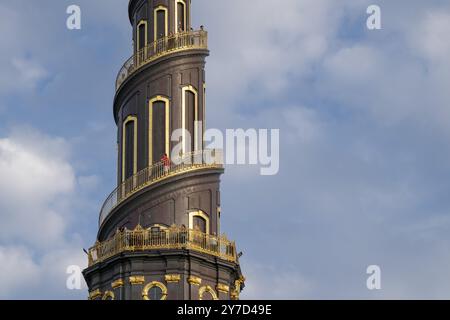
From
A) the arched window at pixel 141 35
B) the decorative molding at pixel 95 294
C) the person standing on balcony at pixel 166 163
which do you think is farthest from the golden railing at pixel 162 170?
the arched window at pixel 141 35

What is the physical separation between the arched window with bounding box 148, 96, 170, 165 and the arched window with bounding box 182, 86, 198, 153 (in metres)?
0.92

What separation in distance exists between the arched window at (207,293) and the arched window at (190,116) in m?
7.52

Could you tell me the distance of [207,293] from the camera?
2997 inches

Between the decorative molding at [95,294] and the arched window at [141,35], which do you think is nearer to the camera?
the decorative molding at [95,294]

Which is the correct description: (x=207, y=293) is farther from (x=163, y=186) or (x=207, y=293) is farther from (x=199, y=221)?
(x=163, y=186)

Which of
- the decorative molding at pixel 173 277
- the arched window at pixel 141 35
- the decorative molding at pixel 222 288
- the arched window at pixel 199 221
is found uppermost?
the arched window at pixel 141 35

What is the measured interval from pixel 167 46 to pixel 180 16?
10.5 ft

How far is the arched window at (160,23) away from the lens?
268ft

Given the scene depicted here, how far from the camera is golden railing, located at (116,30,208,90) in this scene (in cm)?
8038

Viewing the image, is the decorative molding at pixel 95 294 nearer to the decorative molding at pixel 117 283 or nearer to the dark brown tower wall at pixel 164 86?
the decorative molding at pixel 117 283

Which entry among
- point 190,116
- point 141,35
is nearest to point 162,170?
point 190,116
